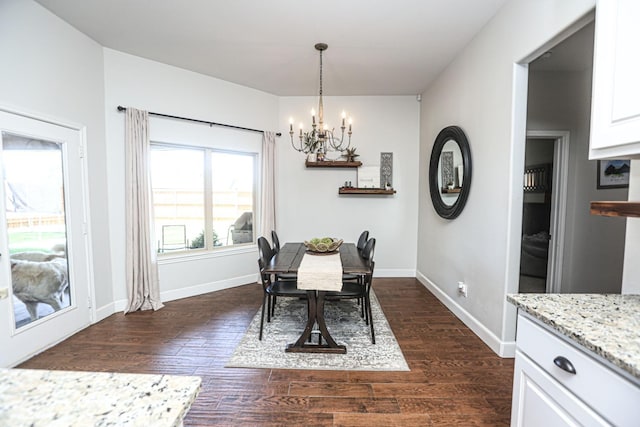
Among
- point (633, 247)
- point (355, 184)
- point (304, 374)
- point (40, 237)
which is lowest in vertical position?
point (304, 374)

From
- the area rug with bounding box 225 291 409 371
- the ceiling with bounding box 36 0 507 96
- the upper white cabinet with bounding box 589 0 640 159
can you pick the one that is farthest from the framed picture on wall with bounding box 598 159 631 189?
the area rug with bounding box 225 291 409 371

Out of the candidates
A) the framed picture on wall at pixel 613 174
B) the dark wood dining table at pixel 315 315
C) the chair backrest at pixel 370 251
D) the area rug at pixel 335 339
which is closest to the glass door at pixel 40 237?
the area rug at pixel 335 339

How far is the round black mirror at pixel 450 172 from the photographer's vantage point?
292cm

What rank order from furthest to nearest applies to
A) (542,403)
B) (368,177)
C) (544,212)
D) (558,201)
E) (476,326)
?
(368,177), (544,212), (558,201), (476,326), (542,403)

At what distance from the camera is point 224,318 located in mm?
3066

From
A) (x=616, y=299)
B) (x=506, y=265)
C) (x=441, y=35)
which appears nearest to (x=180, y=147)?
(x=441, y=35)

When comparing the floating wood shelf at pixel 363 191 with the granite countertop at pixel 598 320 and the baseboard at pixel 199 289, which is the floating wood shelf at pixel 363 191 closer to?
the baseboard at pixel 199 289

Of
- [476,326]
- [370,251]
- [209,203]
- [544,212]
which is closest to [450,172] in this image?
[370,251]

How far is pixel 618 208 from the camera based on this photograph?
44.6 inches

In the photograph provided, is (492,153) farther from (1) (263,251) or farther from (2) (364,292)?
(1) (263,251)

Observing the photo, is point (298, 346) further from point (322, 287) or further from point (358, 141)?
point (358, 141)

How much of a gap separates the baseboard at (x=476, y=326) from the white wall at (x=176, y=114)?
265cm

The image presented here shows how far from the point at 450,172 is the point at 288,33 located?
2307mm

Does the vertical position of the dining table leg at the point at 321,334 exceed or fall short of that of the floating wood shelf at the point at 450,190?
it falls short
